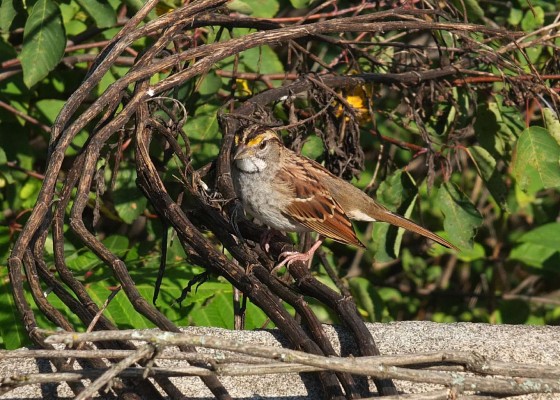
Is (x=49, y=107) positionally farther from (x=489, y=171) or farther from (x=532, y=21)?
(x=532, y=21)

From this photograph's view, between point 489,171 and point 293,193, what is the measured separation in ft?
2.63

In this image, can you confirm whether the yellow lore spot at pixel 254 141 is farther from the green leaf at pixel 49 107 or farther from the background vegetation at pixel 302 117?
the green leaf at pixel 49 107

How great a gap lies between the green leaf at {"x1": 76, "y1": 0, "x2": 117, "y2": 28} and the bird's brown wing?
906mm

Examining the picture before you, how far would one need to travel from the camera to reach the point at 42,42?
141 inches

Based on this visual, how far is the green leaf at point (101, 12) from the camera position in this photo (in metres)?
3.66

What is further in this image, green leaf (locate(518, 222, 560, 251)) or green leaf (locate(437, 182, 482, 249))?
green leaf (locate(518, 222, 560, 251))

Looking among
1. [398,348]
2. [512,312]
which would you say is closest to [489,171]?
[398,348]

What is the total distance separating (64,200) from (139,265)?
4.55 ft

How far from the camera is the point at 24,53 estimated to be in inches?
141

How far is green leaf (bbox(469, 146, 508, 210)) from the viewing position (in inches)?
149

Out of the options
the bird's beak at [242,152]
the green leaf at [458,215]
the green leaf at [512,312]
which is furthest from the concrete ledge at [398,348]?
the green leaf at [512,312]

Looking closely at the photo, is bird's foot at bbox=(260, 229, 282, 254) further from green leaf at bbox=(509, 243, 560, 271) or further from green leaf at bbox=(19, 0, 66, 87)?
green leaf at bbox=(509, 243, 560, 271)

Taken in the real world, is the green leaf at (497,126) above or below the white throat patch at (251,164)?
below

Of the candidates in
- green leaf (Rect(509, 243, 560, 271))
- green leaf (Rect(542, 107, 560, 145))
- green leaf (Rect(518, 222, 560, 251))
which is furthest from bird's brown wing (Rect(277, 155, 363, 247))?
green leaf (Rect(509, 243, 560, 271))
